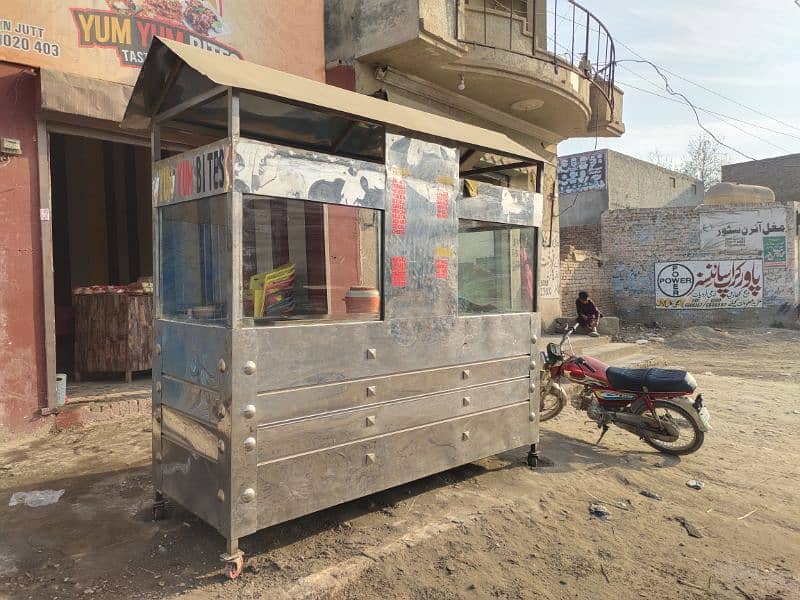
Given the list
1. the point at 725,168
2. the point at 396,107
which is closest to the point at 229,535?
the point at 396,107

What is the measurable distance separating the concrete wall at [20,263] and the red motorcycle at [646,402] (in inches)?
195

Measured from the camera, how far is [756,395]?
7.81 meters

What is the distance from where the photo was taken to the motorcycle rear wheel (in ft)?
16.2

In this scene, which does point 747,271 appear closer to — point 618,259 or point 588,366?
point 618,259

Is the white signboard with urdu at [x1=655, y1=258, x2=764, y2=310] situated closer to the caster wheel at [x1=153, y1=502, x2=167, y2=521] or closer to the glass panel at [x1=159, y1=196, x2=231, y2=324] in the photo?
the glass panel at [x1=159, y1=196, x2=231, y2=324]

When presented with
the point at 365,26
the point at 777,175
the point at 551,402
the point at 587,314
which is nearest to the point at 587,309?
the point at 587,314

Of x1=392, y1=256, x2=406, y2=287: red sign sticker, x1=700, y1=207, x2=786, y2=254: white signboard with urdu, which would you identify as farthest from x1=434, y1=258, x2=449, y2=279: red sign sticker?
x1=700, y1=207, x2=786, y2=254: white signboard with urdu

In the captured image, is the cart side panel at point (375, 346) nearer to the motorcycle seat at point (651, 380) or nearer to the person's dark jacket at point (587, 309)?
the motorcycle seat at point (651, 380)

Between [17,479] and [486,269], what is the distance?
12.6 ft

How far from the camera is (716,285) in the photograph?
52.5ft

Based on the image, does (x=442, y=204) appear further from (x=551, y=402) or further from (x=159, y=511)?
(x=551, y=402)

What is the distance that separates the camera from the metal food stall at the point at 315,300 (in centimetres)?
286

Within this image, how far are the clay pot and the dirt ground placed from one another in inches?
51.2

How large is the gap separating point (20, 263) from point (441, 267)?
12.3ft
